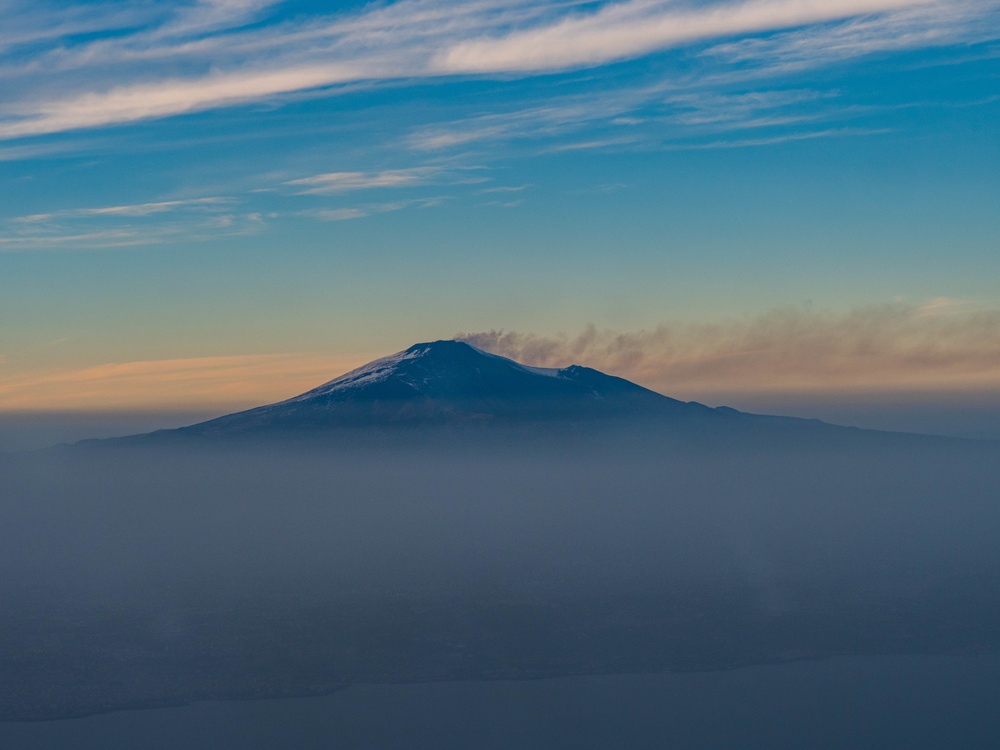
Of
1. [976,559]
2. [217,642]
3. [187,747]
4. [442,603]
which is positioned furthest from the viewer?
[976,559]

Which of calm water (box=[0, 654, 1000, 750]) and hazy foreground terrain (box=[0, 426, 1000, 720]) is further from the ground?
hazy foreground terrain (box=[0, 426, 1000, 720])

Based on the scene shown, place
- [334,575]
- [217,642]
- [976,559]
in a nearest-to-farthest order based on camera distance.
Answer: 1. [217,642]
2. [334,575]
3. [976,559]

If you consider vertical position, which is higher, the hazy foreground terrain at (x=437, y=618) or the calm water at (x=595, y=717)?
the hazy foreground terrain at (x=437, y=618)

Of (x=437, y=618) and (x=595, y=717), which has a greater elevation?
(x=437, y=618)

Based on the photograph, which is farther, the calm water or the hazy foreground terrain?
the hazy foreground terrain

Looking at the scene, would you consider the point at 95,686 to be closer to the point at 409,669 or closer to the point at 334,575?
the point at 409,669

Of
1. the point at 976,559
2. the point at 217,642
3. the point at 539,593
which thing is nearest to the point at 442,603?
the point at 539,593

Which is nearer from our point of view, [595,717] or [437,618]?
[595,717]

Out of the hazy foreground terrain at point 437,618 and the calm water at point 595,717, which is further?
the hazy foreground terrain at point 437,618
